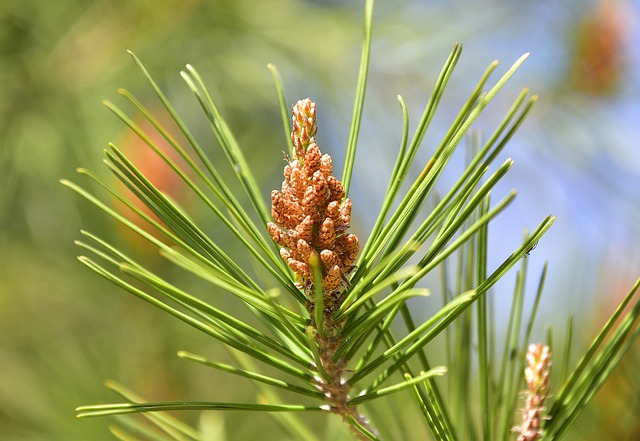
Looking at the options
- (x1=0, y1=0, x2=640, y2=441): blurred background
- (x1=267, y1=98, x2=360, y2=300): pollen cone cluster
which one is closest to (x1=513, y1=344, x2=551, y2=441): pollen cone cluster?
(x1=267, y1=98, x2=360, y2=300): pollen cone cluster

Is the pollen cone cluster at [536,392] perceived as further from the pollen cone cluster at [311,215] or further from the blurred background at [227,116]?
the blurred background at [227,116]

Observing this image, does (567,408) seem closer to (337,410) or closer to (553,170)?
(337,410)

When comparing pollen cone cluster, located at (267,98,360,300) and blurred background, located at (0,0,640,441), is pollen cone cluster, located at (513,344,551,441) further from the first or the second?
blurred background, located at (0,0,640,441)

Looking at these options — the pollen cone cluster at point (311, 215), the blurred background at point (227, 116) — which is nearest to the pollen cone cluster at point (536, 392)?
the pollen cone cluster at point (311, 215)

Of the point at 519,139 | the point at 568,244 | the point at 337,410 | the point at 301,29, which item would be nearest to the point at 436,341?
the point at 568,244

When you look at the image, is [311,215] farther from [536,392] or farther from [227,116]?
[227,116]
